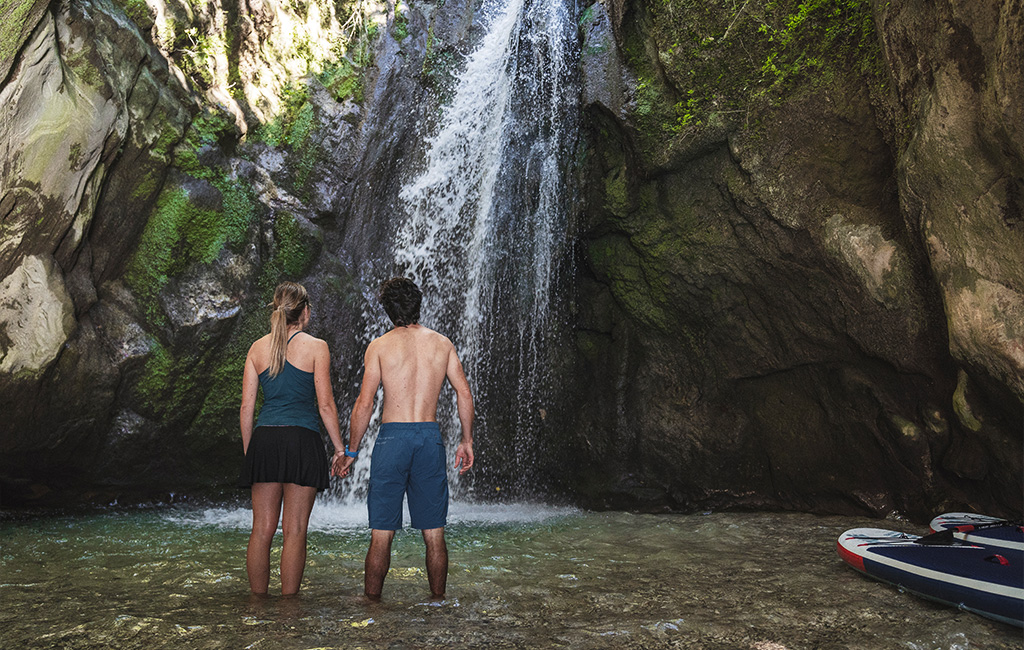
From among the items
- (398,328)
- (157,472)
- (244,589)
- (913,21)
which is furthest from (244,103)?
(913,21)

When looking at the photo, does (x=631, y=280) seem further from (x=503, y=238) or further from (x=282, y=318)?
(x=282, y=318)

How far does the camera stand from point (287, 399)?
146 inches

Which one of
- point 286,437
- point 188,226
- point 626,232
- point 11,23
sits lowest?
point 286,437

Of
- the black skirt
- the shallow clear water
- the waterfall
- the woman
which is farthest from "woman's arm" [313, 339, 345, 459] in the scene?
the waterfall

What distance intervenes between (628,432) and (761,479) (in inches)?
64.7

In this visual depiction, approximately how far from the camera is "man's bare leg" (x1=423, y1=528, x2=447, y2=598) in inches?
146

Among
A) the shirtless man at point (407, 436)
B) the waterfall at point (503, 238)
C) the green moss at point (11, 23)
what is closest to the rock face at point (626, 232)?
the green moss at point (11, 23)

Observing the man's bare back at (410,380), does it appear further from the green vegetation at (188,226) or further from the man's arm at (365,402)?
the green vegetation at (188,226)

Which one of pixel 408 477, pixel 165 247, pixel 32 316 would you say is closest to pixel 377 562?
pixel 408 477

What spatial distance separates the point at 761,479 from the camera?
25.4 ft

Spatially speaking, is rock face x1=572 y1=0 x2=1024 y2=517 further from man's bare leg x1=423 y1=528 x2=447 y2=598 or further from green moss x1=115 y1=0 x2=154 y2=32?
green moss x1=115 y1=0 x2=154 y2=32

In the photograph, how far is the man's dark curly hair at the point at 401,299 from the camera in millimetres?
3904

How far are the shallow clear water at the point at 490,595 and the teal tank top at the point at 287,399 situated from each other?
0.93 m

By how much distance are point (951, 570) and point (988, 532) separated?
113 centimetres
